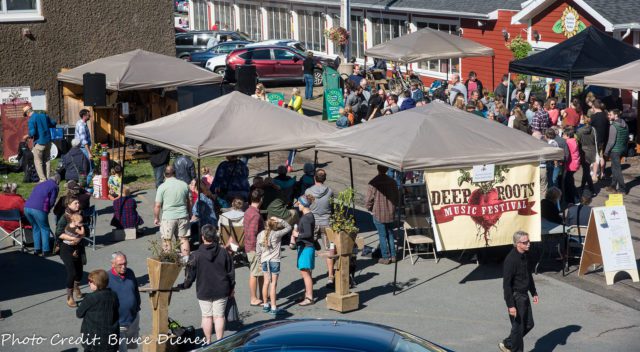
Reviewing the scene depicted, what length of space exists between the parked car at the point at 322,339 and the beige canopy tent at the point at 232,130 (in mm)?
6762

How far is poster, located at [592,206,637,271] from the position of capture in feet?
45.6

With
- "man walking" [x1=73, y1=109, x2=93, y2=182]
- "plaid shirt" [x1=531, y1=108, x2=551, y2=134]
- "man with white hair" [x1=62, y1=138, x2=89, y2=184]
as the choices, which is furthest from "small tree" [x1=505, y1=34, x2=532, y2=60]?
"man with white hair" [x1=62, y1=138, x2=89, y2=184]

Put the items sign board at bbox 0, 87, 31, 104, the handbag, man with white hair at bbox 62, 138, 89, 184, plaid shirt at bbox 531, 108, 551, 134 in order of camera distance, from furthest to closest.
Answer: sign board at bbox 0, 87, 31, 104 < plaid shirt at bbox 531, 108, 551, 134 < man with white hair at bbox 62, 138, 89, 184 < the handbag

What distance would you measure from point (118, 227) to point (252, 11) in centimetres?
3516

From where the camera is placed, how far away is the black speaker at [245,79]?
78.6ft

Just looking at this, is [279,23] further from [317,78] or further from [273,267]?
[273,267]

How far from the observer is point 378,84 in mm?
30094

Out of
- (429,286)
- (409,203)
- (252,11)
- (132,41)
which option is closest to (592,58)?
(409,203)

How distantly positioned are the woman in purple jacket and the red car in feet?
65.2

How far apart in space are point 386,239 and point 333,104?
1296cm

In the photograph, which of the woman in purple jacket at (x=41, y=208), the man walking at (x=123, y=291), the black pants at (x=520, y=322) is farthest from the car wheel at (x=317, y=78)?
the man walking at (x=123, y=291)

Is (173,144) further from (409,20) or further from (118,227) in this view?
(409,20)

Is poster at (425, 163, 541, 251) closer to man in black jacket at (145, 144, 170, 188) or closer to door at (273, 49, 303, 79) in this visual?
man in black jacket at (145, 144, 170, 188)

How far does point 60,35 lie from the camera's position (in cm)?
2595
